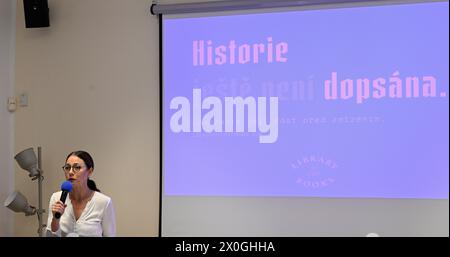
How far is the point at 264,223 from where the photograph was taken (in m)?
3.22

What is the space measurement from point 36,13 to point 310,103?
2181mm

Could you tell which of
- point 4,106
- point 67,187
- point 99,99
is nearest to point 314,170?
point 67,187

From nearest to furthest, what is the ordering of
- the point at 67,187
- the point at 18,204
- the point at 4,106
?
the point at 67,187 < the point at 18,204 < the point at 4,106

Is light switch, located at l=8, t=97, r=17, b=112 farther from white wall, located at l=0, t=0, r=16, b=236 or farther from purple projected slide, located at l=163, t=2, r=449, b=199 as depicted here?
purple projected slide, located at l=163, t=2, r=449, b=199

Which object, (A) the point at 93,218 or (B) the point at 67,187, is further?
(A) the point at 93,218

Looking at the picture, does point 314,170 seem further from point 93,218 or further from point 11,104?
point 11,104

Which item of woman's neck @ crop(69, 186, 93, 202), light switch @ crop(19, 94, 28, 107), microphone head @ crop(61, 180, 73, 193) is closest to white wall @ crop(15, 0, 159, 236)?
light switch @ crop(19, 94, 28, 107)

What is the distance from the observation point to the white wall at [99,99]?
350 cm

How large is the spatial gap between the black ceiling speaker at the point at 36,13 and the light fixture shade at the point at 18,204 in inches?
50.7

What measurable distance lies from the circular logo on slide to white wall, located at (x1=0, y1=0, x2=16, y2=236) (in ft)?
7.50

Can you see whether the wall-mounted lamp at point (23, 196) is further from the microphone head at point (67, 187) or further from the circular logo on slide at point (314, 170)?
the circular logo on slide at point (314, 170)

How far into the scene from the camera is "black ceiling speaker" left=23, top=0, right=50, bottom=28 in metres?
3.60

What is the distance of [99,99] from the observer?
3613mm
